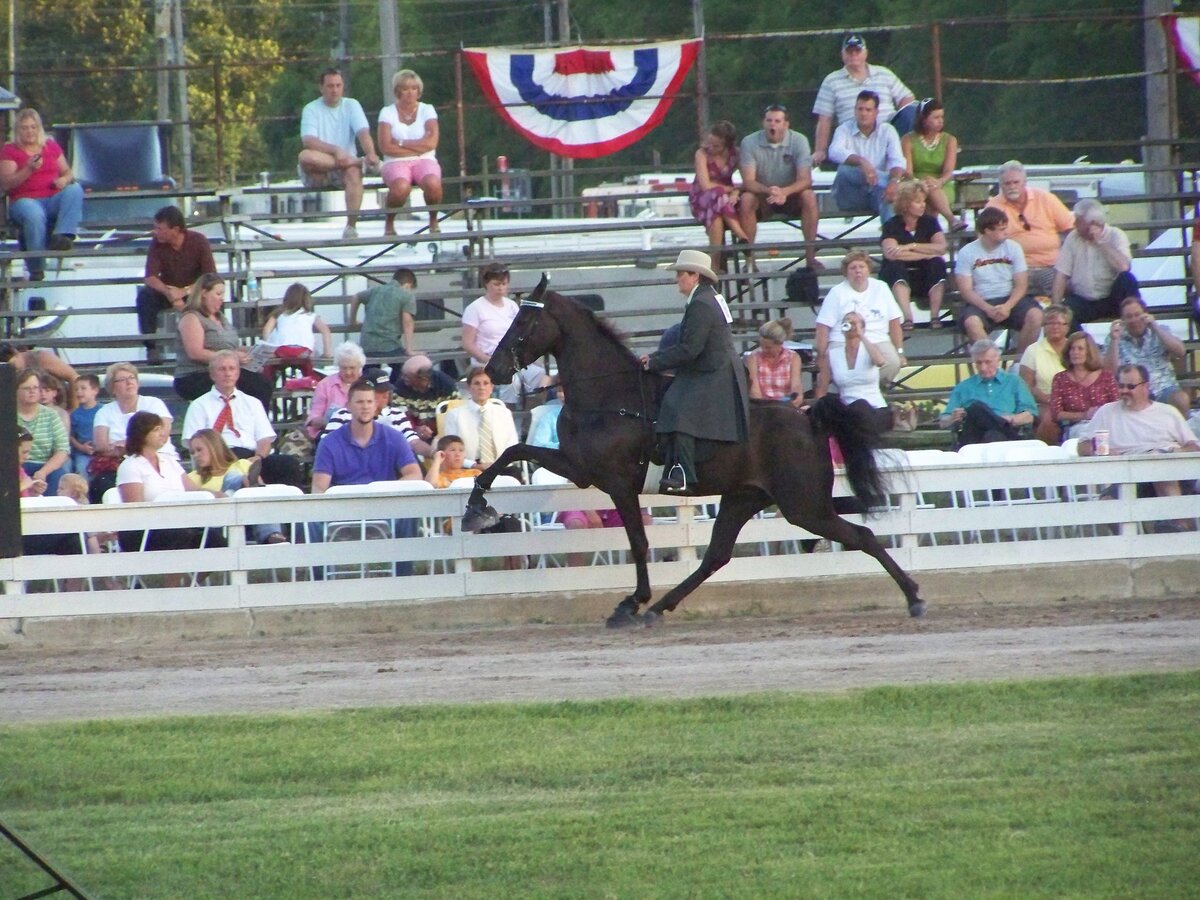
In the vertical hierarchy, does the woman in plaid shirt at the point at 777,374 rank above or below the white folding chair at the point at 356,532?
above

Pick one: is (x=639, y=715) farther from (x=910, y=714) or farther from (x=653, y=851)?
(x=653, y=851)

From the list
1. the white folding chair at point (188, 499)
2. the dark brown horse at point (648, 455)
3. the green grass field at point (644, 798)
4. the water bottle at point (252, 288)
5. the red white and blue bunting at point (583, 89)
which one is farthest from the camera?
the red white and blue bunting at point (583, 89)

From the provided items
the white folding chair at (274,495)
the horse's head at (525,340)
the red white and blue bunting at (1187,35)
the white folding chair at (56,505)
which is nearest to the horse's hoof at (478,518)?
the horse's head at (525,340)

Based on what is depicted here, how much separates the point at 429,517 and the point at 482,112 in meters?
29.5

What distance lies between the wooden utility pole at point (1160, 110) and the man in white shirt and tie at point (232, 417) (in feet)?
35.0

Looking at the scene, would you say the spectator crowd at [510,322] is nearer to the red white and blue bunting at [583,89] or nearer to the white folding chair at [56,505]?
the white folding chair at [56,505]

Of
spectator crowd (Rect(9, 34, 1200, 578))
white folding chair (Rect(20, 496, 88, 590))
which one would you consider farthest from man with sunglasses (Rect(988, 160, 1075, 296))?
white folding chair (Rect(20, 496, 88, 590))

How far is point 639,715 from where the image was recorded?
8992 millimetres

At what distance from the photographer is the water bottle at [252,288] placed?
18.5 meters

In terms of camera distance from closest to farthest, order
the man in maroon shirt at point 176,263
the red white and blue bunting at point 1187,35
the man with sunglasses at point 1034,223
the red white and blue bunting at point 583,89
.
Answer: the man in maroon shirt at point 176,263 < the man with sunglasses at point 1034,223 < the red white and blue bunting at point 583,89 < the red white and blue bunting at point 1187,35

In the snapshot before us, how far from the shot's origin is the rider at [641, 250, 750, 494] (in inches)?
456

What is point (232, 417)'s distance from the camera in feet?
45.2

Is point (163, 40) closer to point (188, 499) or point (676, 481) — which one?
point (188, 499)

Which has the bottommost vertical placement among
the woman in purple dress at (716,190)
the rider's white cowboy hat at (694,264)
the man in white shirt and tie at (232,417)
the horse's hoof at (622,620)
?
the horse's hoof at (622,620)
